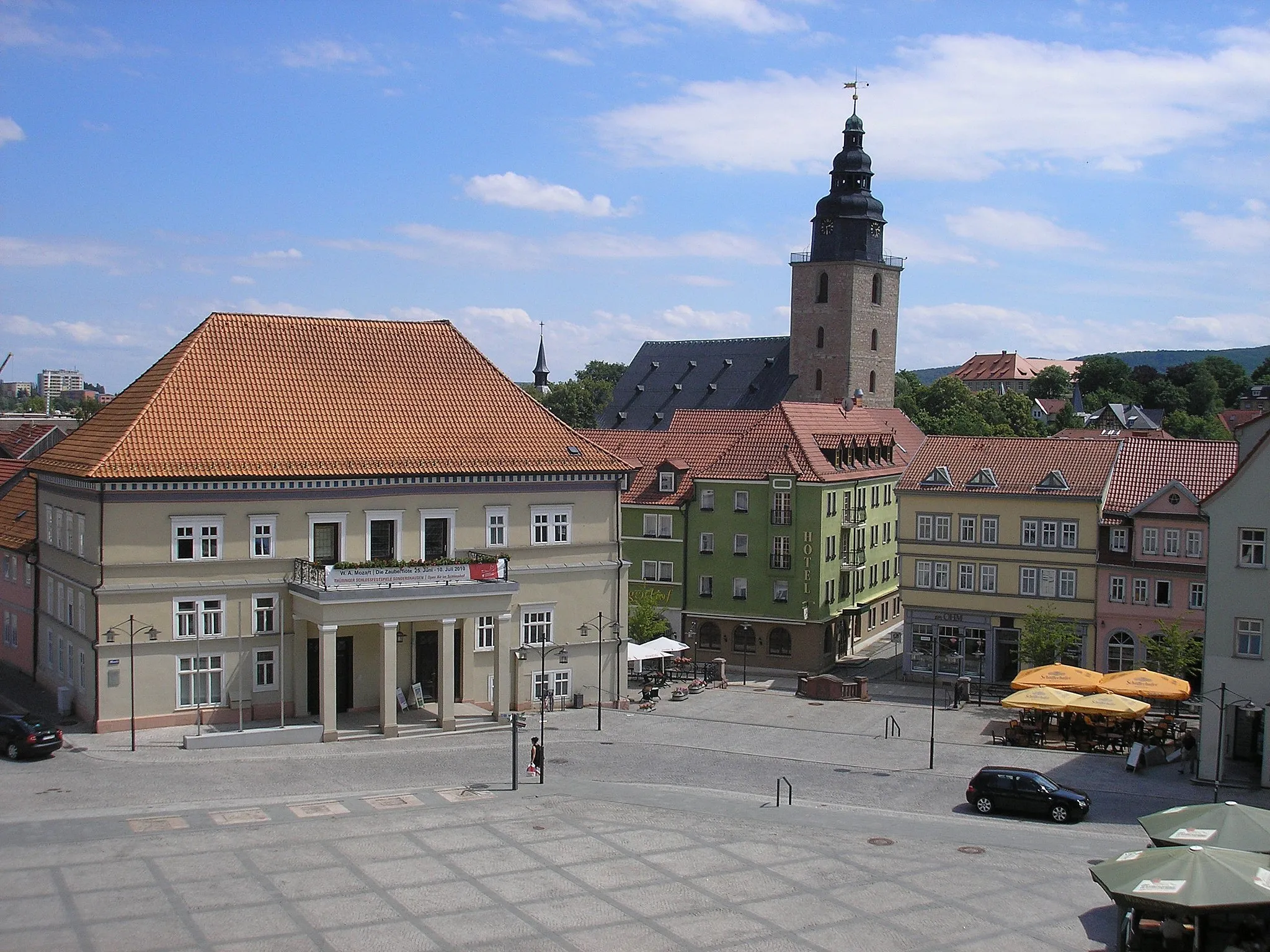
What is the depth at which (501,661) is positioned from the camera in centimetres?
4469

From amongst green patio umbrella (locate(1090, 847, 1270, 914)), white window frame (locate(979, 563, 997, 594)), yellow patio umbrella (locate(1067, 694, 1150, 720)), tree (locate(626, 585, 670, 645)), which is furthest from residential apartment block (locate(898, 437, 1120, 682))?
green patio umbrella (locate(1090, 847, 1270, 914))

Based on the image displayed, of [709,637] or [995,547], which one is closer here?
[995,547]

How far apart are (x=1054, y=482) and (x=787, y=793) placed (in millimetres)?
25986

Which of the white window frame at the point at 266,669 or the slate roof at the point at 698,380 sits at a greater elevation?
the slate roof at the point at 698,380

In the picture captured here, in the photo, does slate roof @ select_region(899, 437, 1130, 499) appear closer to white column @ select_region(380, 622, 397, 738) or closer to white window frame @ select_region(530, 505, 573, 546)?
white window frame @ select_region(530, 505, 573, 546)

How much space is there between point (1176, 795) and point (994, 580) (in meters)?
20.7

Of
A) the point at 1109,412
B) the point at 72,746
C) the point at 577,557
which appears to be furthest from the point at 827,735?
the point at 1109,412

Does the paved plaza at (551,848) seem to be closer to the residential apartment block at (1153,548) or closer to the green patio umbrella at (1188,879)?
the green patio umbrella at (1188,879)

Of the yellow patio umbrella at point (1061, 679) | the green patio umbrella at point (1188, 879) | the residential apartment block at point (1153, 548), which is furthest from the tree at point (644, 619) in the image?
the green patio umbrella at point (1188, 879)

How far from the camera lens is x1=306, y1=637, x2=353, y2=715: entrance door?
43625 millimetres

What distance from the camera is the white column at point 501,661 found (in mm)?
44631

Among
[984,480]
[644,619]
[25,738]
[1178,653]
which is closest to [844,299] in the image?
[984,480]

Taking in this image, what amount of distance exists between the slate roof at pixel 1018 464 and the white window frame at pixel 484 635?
21.7m

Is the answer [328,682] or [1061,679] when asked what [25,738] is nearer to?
[328,682]
